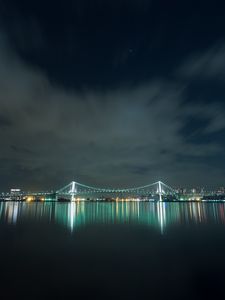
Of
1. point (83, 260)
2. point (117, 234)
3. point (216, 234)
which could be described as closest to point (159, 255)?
point (83, 260)

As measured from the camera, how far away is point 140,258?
1222cm

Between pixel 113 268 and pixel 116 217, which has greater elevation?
pixel 116 217

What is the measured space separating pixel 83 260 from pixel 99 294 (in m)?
4.32

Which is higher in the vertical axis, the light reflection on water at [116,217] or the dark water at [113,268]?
the light reflection on water at [116,217]

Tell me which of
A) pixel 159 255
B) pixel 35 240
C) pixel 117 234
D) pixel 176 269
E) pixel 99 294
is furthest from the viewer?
pixel 117 234

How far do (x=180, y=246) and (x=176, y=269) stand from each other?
17.0 ft

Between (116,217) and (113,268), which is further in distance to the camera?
(116,217)

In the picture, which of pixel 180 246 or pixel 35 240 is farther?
pixel 35 240

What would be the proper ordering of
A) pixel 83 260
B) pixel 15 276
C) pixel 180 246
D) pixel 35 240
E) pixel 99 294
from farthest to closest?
1. pixel 35 240
2. pixel 180 246
3. pixel 83 260
4. pixel 15 276
5. pixel 99 294

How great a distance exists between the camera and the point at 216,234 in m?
19.4

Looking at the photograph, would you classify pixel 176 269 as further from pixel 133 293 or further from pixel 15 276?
pixel 15 276

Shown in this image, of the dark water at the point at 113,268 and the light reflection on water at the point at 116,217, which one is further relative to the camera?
the light reflection on water at the point at 116,217

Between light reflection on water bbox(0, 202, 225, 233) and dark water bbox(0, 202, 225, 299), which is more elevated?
light reflection on water bbox(0, 202, 225, 233)

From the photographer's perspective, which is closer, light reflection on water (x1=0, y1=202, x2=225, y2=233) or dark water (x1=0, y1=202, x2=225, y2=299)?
dark water (x1=0, y1=202, x2=225, y2=299)
